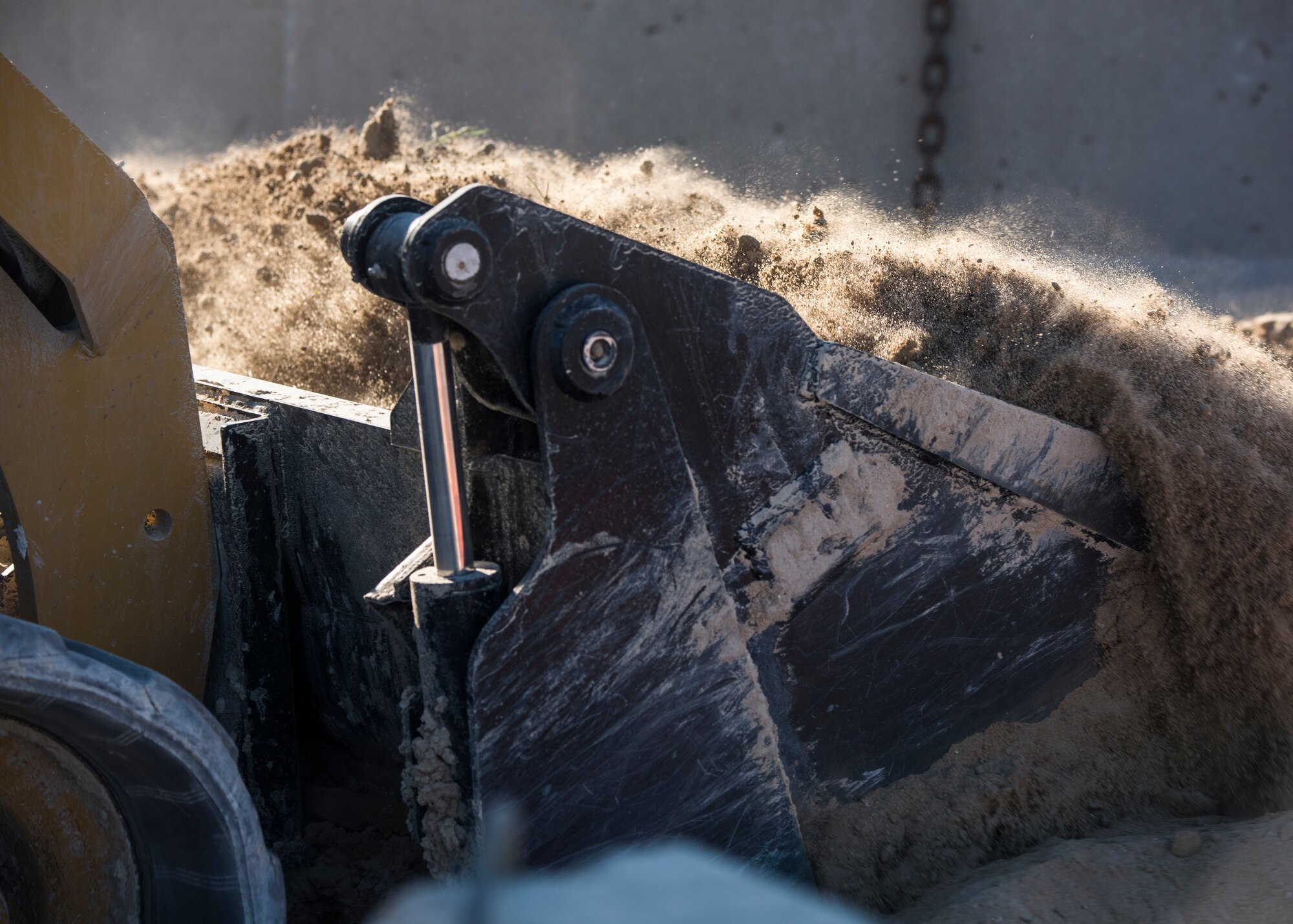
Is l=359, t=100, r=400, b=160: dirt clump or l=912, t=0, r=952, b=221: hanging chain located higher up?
l=912, t=0, r=952, b=221: hanging chain

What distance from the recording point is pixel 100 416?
2.03m

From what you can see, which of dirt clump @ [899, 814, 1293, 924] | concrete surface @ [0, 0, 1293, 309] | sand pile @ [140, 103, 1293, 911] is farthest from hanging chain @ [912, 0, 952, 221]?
dirt clump @ [899, 814, 1293, 924]

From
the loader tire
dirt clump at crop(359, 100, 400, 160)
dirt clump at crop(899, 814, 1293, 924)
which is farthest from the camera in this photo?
dirt clump at crop(359, 100, 400, 160)

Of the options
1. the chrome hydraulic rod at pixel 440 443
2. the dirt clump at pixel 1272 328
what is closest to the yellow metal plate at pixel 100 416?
the chrome hydraulic rod at pixel 440 443

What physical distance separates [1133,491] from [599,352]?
4.13ft

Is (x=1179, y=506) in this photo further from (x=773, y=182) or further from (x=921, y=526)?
(x=773, y=182)

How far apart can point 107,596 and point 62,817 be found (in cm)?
60

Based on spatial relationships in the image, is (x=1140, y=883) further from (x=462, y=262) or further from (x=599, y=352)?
(x=462, y=262)

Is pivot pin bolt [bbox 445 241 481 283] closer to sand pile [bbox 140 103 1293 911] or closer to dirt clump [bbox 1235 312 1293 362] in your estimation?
sand pile [bbox 140 103 1293 911]

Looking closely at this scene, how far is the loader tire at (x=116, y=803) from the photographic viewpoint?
4.31 ft

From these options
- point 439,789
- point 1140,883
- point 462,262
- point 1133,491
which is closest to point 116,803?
point 439,789

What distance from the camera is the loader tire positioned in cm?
131

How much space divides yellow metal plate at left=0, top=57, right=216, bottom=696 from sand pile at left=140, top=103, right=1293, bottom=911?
1.42 m

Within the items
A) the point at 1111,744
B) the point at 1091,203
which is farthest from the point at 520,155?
the point at 1091,203
